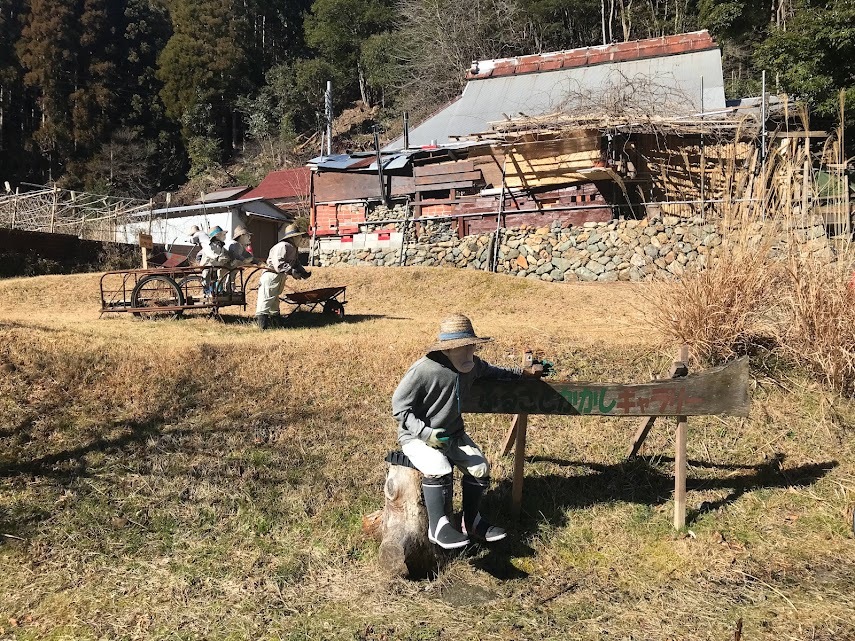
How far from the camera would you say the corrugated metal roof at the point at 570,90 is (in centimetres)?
1697

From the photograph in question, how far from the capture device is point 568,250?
14.8 meters

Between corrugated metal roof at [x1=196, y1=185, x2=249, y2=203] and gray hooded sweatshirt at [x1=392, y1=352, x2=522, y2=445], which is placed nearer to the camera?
gray hooded sweatshirt at [x1=392, y1=352, x2=522, y2=445]

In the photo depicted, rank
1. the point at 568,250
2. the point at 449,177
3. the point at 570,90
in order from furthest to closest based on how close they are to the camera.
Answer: the point at 570,90, the point at 449,177, the point at 568,250

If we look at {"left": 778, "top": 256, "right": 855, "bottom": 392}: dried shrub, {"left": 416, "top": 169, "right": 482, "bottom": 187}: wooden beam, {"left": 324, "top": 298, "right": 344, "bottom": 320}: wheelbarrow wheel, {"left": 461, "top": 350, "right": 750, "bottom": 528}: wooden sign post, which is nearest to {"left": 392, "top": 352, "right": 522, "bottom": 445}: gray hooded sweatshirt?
Answer: {"left": 461, "top": 350, "right": 750, "bottom": 528}: wooden sign post

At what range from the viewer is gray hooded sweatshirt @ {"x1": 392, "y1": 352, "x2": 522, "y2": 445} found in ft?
11.7

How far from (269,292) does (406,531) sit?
5.40 meters

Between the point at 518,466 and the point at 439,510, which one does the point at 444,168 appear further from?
the point at 439,510

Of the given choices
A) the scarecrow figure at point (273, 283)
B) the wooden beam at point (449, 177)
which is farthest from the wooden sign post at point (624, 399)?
the wooden beam at point (449, 177)

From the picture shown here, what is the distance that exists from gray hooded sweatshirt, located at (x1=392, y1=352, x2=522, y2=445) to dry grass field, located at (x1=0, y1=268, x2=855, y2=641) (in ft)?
2.74

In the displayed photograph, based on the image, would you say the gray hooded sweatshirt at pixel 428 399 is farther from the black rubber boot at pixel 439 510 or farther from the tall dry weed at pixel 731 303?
the tall dry weed at pixel 731 303

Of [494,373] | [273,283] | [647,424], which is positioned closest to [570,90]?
[273,283]

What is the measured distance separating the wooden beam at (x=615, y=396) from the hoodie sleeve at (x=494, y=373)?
31 mm

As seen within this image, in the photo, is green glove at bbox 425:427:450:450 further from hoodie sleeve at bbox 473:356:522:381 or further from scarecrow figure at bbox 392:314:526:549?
hoodie sleeve at bbox 473:356:522:381

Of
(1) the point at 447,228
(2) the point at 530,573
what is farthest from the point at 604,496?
(1) the point at 447,228
